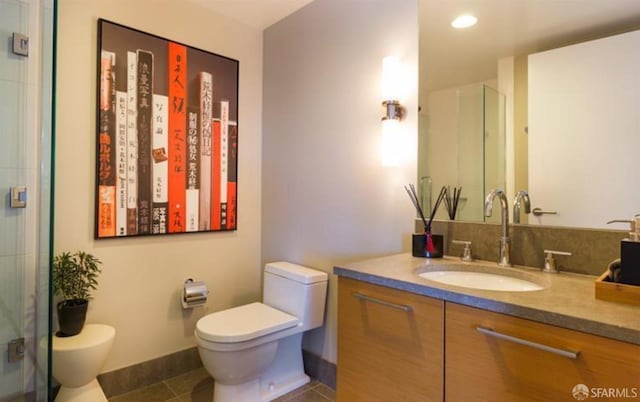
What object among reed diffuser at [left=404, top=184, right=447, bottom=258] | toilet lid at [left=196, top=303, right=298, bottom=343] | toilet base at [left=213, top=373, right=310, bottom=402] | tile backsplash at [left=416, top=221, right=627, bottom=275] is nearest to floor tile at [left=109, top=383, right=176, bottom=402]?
toilet base at [left=213, top=373, right=310, bottom=402]

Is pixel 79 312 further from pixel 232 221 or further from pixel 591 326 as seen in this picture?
pixel 591 326

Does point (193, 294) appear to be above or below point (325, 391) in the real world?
above

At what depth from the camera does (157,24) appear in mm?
2086

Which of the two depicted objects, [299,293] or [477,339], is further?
[299,293]

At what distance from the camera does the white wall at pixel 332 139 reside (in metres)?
1.76

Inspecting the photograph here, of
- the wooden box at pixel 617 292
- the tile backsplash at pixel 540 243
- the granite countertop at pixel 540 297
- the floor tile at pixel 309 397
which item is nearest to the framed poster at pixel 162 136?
the floor tile at pixel 309 397

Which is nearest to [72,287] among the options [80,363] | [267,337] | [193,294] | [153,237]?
[80,363]

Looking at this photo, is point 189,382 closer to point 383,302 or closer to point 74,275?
point 74,275

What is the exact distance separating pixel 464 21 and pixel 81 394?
2553 mm

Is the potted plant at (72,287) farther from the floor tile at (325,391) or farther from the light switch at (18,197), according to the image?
the floor tile at (325,391)

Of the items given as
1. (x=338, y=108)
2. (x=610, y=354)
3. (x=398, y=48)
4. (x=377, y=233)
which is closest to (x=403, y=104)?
(x=398, y=48)

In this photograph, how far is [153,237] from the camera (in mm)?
2100

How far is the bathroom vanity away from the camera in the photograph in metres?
0.75

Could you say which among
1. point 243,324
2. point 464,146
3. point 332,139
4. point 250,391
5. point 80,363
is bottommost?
point 250,391
